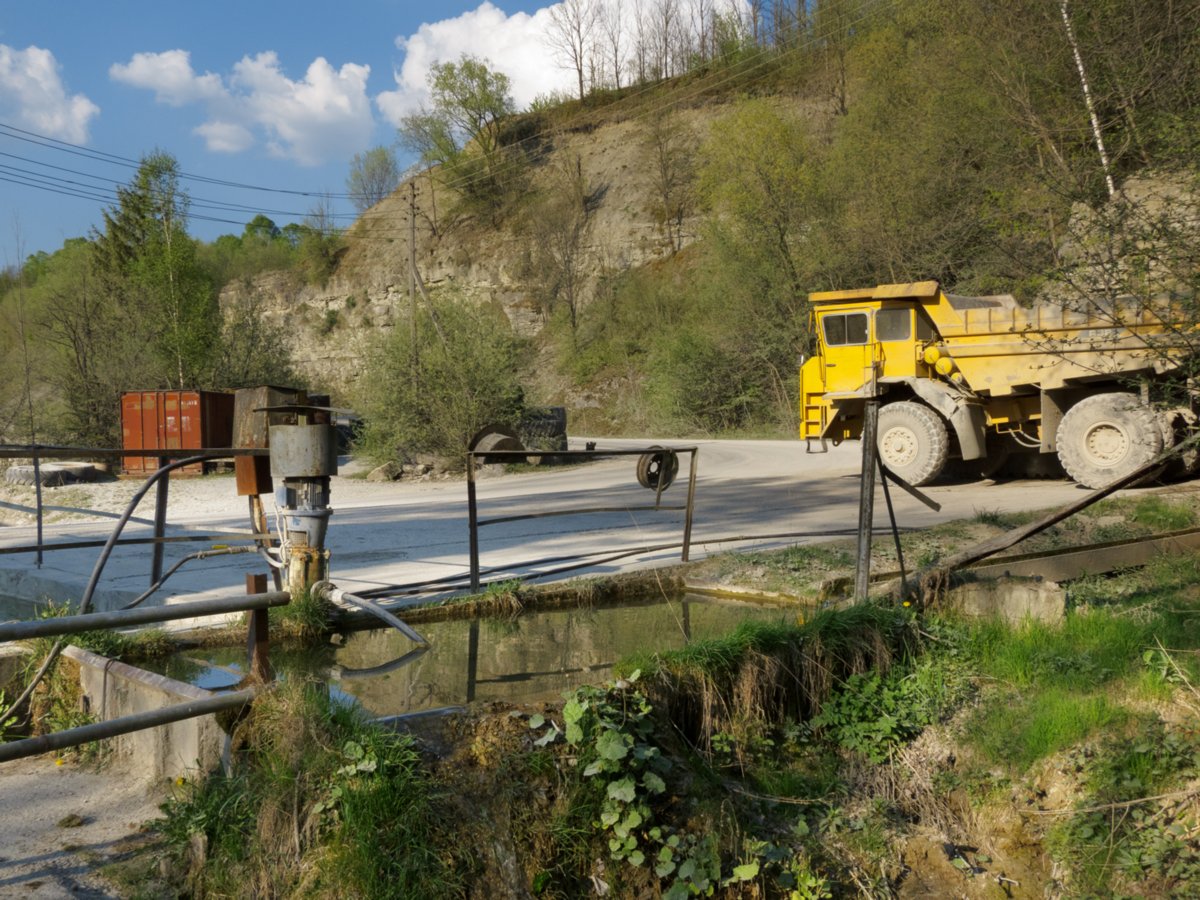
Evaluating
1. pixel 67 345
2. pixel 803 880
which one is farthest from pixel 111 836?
pixel 67 345

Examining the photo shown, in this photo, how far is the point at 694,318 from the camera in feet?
153

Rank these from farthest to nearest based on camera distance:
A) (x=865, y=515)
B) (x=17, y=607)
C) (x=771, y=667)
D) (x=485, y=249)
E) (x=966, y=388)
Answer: (x=485, y=249), (x=966, y=388), (x=17, y=607), (x=865, y=515), (x=771, y=667)

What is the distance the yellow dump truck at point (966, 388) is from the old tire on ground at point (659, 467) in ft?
21.3

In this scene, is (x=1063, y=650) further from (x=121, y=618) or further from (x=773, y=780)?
(x=121, y=618)

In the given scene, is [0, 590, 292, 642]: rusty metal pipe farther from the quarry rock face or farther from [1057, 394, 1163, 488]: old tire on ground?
the quarry rock face

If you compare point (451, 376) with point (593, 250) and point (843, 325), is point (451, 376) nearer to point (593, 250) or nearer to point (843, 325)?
point (843, 325)

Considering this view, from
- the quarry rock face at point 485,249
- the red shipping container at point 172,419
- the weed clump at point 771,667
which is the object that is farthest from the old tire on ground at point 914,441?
the quarry rock face at point 485,249

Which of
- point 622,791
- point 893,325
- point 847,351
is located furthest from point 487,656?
point 847,351

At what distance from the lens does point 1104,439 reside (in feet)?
45.2

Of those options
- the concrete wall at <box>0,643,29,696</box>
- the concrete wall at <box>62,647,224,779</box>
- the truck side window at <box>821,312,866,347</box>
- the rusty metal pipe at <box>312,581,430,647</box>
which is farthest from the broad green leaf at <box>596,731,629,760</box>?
the truck side window at <box>821,312,866,347</box>

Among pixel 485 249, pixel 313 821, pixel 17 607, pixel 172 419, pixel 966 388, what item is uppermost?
pixel 485 249

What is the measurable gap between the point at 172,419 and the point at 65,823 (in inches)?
877

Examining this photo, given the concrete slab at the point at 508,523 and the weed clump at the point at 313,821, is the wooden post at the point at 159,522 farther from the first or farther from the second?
the weed clump at the point at 313,821

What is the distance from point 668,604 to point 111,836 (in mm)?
4607
